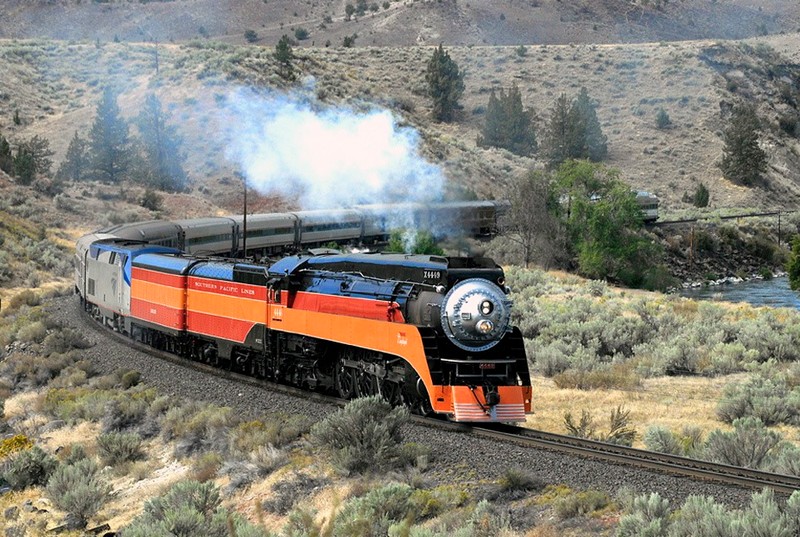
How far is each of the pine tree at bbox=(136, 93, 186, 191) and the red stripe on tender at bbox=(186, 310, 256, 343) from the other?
57827mm

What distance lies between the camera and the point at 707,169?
11500cm

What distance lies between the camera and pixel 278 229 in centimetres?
5972

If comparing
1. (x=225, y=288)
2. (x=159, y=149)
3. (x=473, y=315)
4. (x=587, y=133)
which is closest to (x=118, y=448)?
(x=225, y=288)

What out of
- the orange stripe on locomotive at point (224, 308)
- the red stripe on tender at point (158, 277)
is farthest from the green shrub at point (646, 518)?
the red stripe on tender at point (158, 277)

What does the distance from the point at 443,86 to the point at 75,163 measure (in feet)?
173

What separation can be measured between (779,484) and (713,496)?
4.58 feet

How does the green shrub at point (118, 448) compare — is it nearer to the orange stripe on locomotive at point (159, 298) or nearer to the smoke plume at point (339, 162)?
the orange stripe on locomotive at point (159, 298)

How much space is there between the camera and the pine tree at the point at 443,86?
121m

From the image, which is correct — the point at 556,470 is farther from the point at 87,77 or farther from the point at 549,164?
the point at 87,77

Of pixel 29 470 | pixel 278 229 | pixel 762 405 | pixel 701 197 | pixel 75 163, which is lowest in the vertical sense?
pixel 29 470

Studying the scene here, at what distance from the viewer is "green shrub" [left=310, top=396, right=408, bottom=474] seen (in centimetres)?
1502

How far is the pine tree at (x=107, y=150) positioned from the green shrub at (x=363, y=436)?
7111 cm

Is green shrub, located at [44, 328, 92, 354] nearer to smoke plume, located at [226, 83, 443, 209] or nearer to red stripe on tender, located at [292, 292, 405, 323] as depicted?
red stripe on tender, located at [292, 292, 405, 323]

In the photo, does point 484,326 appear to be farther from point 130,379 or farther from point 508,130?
point 508,130
